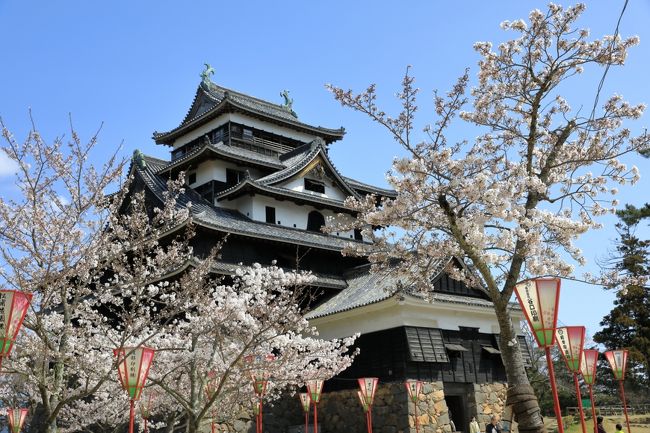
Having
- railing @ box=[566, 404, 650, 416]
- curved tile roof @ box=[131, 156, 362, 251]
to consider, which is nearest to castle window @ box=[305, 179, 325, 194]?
curved tile roof @ box=[131, 156, 362, 251]

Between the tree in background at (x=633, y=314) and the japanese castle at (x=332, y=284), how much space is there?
12979 millimetres

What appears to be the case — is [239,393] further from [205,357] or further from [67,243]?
[67,243]

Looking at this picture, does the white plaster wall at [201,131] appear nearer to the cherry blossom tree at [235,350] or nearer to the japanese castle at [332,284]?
the japanese castle at [332,284]

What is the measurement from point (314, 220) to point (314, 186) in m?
1.60

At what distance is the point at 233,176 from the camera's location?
27.2m

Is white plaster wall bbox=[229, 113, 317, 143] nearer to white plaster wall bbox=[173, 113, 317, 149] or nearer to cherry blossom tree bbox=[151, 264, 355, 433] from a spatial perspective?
white plaster wall bbox=[173, 113, 317, 149]

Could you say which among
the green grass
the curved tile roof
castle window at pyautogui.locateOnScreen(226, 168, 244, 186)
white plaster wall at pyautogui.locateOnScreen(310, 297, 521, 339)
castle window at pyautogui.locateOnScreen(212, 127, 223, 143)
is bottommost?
the green grass

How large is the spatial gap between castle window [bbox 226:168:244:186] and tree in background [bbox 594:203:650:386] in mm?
20276

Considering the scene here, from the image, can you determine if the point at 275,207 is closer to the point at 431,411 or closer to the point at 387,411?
A: the point at 387,411

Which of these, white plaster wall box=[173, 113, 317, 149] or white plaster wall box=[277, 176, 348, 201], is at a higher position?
white plaster wall box=[173, 113, 317, 149]

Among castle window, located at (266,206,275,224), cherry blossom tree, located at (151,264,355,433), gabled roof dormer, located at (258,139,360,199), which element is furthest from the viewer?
gabled roof dormer, located at (258,139,360,199)

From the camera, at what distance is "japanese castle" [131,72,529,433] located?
19.2m

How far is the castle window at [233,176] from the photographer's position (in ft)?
88.3

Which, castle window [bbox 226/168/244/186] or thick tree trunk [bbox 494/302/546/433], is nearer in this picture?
thick tree trunk [bbox 494/302/546/433]
